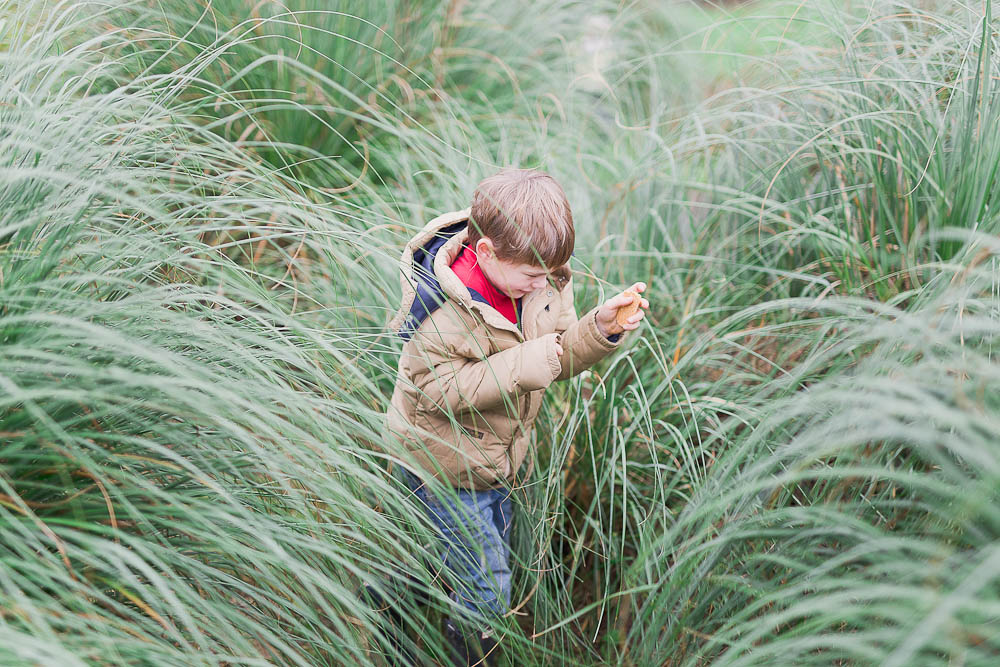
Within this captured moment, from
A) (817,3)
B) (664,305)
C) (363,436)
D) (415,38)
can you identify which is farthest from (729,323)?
(415,38)

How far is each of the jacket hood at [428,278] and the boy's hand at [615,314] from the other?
319 mm

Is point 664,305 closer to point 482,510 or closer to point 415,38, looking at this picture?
point 482,510

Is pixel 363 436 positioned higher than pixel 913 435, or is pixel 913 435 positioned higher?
pixel 913 435

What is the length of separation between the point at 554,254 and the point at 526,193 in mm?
176

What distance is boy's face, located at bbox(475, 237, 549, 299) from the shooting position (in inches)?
84.1

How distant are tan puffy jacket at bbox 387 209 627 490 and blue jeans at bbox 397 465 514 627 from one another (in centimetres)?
6

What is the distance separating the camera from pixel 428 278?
88.0 inches

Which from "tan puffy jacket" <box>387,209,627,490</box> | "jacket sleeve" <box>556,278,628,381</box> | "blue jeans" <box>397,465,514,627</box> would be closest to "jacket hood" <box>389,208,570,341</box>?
"tan puffy jacket" <box>387,209,627,490</box>

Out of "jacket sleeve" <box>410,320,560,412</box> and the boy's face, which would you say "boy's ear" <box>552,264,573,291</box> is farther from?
"jacket sleeve" <box>410,320,560,412</box>

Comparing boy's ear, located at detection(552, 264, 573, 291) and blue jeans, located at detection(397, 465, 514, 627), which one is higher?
boy's ear, located at detection(552, 264, 573, 291)

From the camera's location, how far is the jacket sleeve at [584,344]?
2.23 m

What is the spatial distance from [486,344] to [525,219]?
0.38 meters

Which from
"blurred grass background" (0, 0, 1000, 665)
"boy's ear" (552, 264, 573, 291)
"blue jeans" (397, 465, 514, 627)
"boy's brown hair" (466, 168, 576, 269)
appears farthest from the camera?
"boy's ear" (552, 264, 573, 291)

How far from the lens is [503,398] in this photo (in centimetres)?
215
